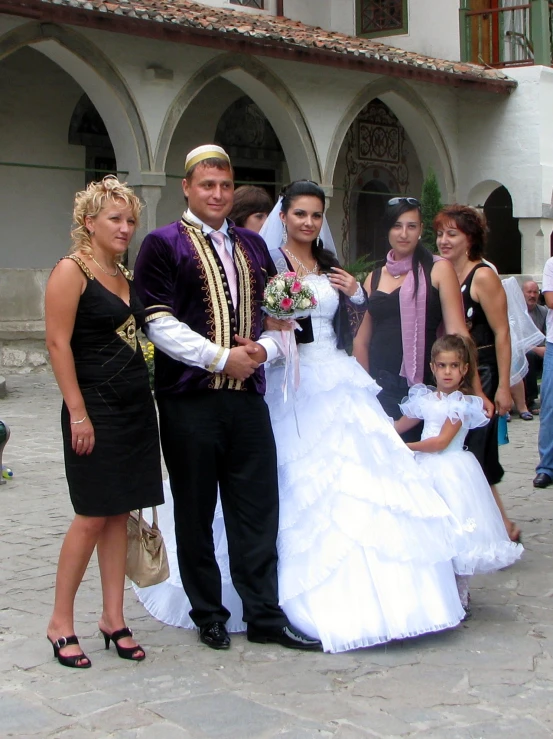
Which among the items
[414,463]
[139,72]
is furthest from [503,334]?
[139,72]

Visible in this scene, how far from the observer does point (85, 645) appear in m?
4.52

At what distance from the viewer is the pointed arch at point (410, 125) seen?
56.3ft

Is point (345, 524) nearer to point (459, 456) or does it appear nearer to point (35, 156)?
point (459, 456)

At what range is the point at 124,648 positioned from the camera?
4.34m

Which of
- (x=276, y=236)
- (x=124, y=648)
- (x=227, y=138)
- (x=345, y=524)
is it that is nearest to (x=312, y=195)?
(x=276, y=236)

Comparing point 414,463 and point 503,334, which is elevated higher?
point 503,334

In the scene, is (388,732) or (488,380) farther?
(488,380)

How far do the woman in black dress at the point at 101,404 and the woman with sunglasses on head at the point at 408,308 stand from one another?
1553 millimetres

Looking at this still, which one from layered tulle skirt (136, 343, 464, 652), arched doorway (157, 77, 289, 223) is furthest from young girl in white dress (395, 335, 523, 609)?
arched doorway (157, 77, 289, 223)

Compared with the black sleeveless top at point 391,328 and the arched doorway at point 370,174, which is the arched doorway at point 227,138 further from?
the black sleeveless top at point 391,328

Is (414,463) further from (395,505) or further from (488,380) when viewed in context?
(488,380)

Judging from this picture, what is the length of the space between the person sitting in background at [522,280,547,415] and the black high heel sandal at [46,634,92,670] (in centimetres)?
821

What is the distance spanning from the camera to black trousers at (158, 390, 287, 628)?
4512mm

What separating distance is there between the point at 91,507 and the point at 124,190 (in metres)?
1.21
